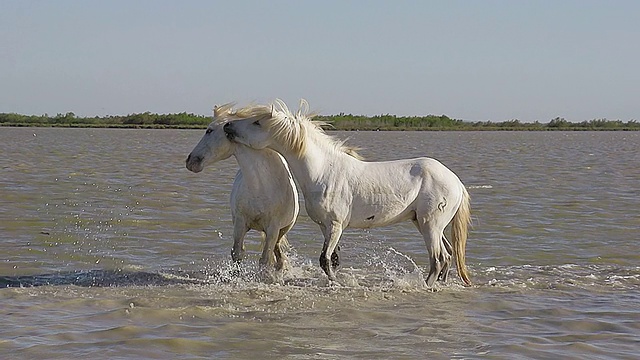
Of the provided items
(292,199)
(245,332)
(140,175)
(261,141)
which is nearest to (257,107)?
(261,141)

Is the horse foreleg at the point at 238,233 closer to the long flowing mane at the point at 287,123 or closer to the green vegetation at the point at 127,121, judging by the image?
the long flowing mane at the point at 287,123

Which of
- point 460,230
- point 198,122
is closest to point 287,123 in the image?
point 460,230

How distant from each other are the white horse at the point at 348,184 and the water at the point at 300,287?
0.59 meters

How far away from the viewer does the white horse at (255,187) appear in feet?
29.5

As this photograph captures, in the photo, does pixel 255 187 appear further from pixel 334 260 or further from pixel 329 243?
pixel 334 260

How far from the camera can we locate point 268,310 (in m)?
7.89

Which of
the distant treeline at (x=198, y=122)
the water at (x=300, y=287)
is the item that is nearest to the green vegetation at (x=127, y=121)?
the distant treeline at (x=198, y=122)

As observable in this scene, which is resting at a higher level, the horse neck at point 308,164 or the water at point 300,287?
the horse neck at point 308,164

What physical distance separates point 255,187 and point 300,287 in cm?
104

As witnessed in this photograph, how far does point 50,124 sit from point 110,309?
269ft

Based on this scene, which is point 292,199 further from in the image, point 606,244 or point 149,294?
point 606,244

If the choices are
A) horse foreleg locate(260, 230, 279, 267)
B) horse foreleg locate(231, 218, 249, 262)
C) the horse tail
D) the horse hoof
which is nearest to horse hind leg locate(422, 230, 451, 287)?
the horse tail

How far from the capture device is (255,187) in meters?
8.98

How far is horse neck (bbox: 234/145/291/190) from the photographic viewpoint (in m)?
8.98
